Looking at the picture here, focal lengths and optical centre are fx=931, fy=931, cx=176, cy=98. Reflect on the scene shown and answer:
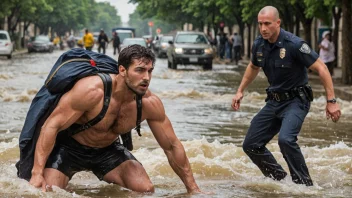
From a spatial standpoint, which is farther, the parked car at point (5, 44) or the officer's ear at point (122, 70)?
the parked car at point (5, 44)

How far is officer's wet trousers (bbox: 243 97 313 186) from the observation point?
8.05 metres

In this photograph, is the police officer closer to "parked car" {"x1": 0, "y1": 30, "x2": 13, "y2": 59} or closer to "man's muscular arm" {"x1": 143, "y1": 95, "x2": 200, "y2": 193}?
"man's muscular arm" {"x1": 143, "y1": 95, "x2": 200, "y2": 193}

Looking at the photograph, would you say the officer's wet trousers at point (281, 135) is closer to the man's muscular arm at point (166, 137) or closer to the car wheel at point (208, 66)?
the man's muscular arm at point (166, 137)

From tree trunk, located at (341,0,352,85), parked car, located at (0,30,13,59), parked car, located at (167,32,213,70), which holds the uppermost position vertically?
tree trunk, located at (341,0,352,85)

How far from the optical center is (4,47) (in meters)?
48.7

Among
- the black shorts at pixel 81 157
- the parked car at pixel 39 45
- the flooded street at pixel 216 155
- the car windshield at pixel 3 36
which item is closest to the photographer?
Result: the black shorts at pixel 81 157

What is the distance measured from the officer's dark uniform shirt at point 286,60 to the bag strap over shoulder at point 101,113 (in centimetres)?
200

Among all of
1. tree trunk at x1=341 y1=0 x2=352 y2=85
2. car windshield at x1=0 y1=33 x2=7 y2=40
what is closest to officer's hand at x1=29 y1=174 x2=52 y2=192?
tree trunk at x1=341 y1=0 x2=352 y2=85

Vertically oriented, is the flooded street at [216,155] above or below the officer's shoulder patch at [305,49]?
below

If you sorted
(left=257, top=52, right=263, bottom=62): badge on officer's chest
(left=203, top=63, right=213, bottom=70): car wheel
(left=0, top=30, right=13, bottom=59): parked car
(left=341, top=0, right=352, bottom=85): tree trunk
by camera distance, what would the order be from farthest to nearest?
(left=0, top=30, right=13, bottom=59): parked car, (left=203, top=63, right=213, bottom=70): car wheel, (left=341, top=0, right=352, bottom=85): tree trunk, (left=257, top=52, right=263, bottom=62): badge on officer's chest

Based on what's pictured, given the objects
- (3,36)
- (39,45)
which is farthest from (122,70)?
(39,45)

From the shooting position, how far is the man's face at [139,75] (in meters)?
6.49

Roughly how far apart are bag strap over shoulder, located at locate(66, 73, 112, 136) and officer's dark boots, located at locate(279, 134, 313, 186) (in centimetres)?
189

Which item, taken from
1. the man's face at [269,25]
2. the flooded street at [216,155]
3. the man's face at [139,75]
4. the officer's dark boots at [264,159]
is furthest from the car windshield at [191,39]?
the man's face at [139,75]
